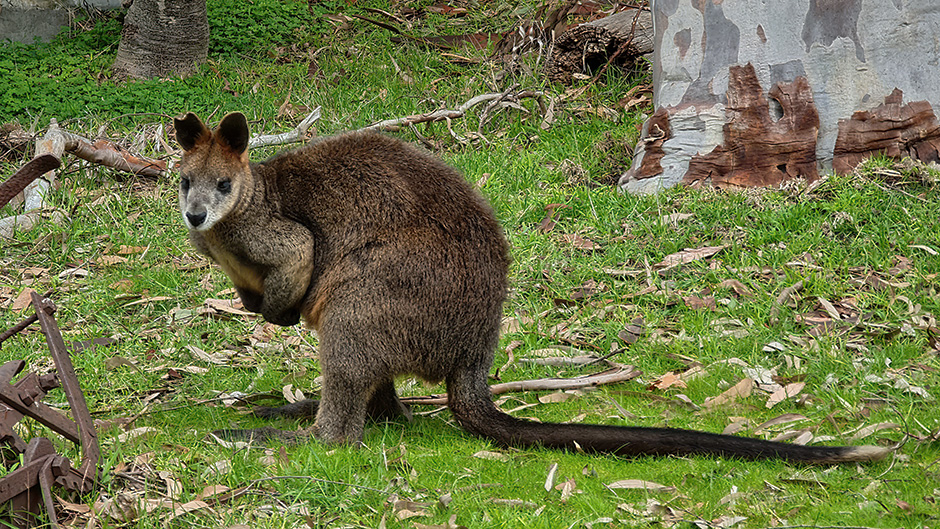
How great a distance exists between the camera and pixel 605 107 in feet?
28.2

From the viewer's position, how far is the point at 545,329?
5652 mm

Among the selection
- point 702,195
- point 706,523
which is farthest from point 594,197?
point 706,523

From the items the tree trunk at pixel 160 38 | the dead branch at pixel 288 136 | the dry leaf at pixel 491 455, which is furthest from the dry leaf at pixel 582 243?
the tree trunk at pixel 160 38

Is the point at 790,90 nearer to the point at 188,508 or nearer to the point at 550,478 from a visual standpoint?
the point at 550,478

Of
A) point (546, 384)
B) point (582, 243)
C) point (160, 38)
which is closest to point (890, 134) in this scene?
point (582, 243)

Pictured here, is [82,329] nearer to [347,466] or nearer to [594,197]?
[347,466]

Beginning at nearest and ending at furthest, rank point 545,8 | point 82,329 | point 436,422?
point 436,422, point 82,329, point 545,8

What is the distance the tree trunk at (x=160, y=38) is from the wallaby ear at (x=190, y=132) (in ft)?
19.4

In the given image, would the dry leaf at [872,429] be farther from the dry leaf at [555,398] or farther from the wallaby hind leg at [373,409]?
the wallaby hind leg at [373,409]

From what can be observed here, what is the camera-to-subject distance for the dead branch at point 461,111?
823 cm

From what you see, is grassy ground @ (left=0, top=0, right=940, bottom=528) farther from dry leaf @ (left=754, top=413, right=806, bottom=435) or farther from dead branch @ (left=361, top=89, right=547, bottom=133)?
dead branch @ (left=361, top=89, right=547, bottom=133)

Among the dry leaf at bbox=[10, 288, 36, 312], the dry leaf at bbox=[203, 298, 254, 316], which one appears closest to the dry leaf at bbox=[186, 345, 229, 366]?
the dry leaf at bbox=[203, 298, 254, 316]

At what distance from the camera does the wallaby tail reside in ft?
12.0

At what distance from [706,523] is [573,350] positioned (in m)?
2.03
